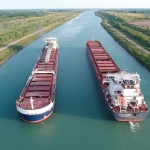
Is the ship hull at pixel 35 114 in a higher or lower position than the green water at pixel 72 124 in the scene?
higher

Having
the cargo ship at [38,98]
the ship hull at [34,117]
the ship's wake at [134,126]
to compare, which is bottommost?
the ship's wake at [134,126]

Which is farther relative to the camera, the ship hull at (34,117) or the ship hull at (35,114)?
the ship hull at (34,117)

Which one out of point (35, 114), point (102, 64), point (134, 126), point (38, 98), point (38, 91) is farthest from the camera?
point (102, 64)

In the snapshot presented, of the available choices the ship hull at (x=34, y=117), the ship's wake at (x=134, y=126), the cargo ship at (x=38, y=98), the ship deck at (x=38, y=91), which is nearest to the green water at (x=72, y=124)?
the ship's wake at (x=134, y=126)

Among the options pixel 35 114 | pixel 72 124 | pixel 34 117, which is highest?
pixel 35 114

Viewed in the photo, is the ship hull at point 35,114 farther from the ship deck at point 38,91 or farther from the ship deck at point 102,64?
the ship deck at point 102,64

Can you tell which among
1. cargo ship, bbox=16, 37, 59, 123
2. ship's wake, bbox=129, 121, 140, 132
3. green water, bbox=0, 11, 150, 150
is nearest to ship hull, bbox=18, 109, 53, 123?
cargo ship, bbox=16, 37, 59, 123

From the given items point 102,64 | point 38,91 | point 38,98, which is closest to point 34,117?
point 38,98

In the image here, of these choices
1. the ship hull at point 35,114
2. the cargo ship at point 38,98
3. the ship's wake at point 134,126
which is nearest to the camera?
the ship's wake at point 134,126

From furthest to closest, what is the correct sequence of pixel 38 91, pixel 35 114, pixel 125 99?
pixel 38 91
pixel 125 99
pixel 35 114

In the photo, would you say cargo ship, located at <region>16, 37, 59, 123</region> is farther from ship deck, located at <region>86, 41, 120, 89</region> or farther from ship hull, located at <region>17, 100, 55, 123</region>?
ship deck, located at <region>86, 41, 120, 89</region>

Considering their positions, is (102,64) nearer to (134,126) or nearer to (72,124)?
(134,126)
